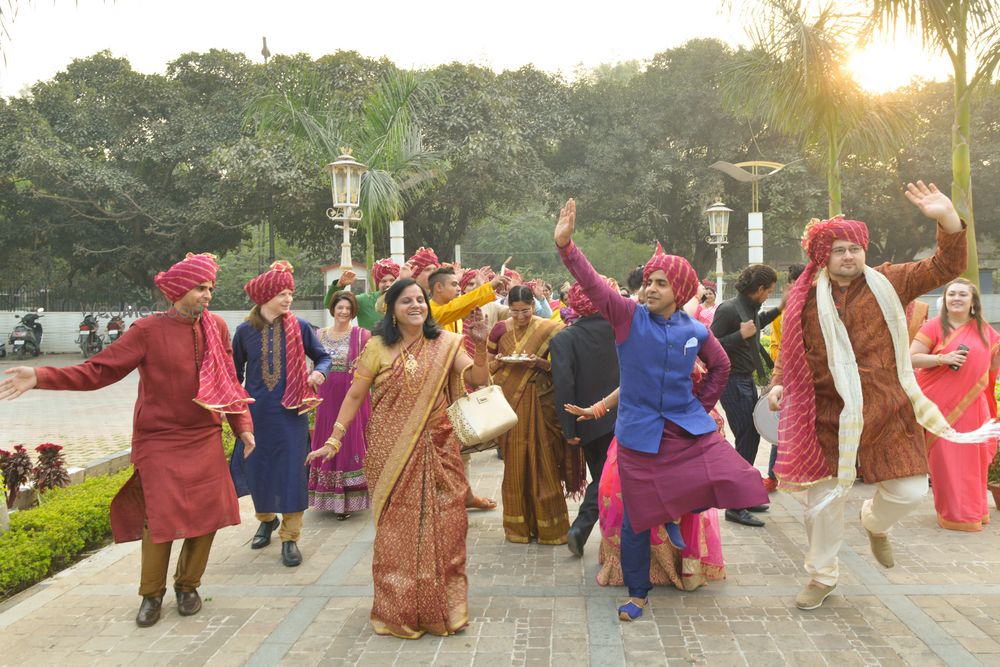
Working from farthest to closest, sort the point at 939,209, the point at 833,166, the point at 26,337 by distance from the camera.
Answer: the point at 26,337, the point at 833,166, the point at 939,209

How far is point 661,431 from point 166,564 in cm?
268

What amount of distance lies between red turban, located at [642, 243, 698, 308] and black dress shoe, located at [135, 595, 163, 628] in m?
3.05

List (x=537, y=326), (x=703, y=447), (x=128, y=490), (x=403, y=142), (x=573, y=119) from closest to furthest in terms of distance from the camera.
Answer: (x=703, y=447)
(x=128, y=490)
(x=537, y=326)
(x=403, y=142)
(x=573, y=119)

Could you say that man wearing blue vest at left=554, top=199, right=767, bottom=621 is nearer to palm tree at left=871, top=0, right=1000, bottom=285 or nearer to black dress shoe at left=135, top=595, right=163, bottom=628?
black dress shoe at left=135, top=595, right=163, bottom=628

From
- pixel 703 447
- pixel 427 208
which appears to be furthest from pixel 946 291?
pixel 427 208

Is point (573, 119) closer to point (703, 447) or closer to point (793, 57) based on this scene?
point (793, 57)

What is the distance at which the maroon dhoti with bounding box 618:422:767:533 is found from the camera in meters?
3.89

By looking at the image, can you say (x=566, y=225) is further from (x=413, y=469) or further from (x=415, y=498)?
(x=415, y=498)

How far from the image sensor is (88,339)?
77.9 feet

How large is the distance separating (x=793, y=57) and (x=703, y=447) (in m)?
9.22

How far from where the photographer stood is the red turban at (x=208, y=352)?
4152mm

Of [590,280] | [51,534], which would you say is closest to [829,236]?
[590,280]

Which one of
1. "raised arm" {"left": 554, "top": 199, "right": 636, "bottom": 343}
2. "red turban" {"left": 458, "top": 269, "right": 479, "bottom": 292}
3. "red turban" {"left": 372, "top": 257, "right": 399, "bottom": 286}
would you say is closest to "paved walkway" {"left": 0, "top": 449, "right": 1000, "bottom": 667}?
"raised arm" {"left": 554, "top": 199, "right": 636, "bottom": 343}

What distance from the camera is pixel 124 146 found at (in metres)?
24.9
